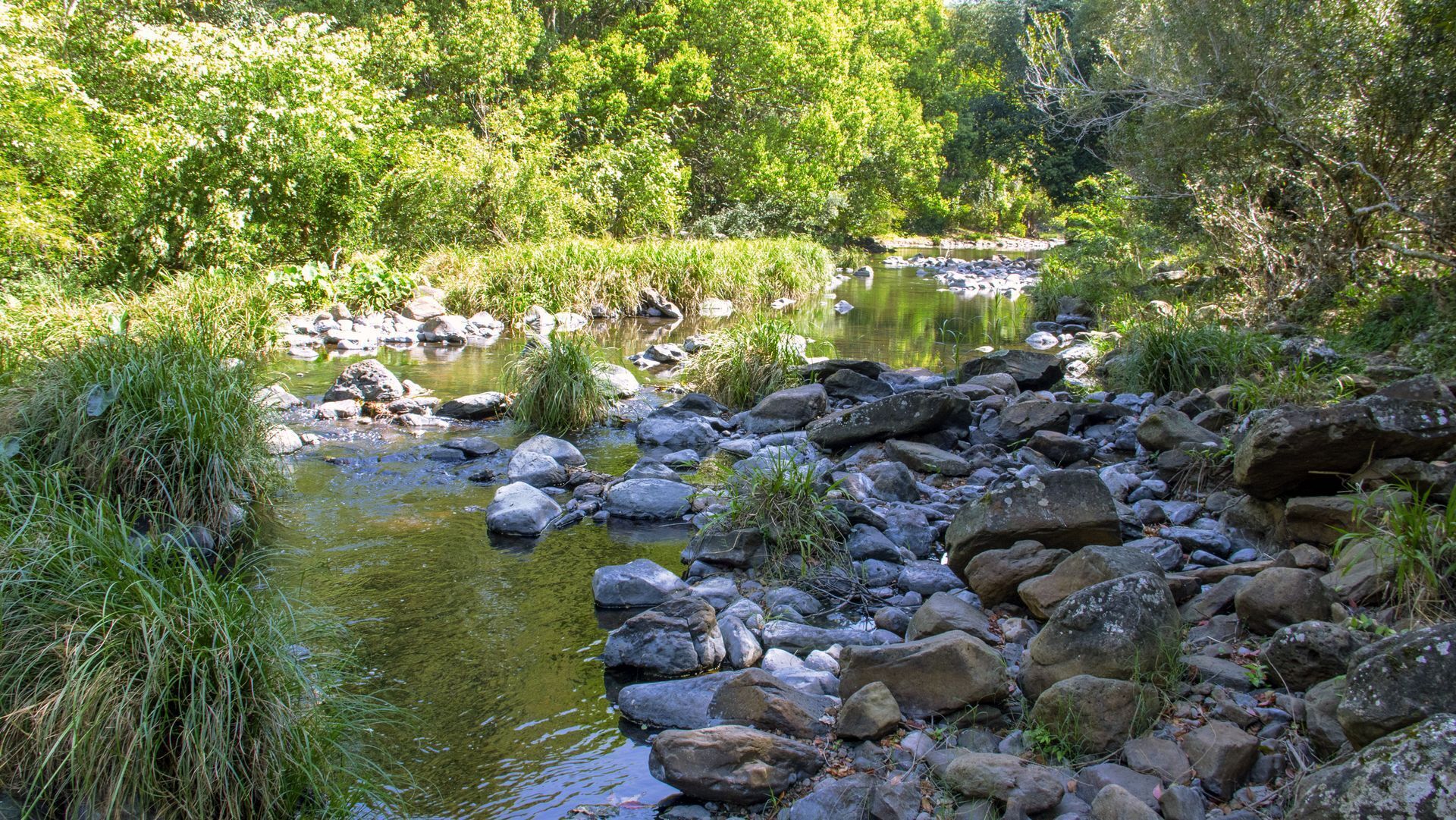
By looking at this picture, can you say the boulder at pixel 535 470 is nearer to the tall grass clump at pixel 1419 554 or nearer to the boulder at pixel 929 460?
the boulder at pixel 929 460

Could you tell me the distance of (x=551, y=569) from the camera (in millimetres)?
5926

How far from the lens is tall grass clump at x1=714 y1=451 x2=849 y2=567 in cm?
585

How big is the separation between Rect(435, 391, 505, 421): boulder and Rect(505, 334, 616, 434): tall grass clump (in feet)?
0.96

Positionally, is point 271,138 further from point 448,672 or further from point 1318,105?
point 1318,105

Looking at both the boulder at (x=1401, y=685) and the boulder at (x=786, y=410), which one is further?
the boulder at (x=786, y=410)

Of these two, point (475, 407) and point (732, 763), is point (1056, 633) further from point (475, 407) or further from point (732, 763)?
point (475, 407)

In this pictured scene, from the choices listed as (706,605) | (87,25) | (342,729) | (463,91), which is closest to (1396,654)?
(706,605)

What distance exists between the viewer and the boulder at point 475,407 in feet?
32.2

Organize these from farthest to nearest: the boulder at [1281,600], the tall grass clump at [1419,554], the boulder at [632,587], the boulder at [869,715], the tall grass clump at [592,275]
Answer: the tall grass clump at [592,275] < the boulder at [632,587] < the boulder at [1281,600] < the boulder at [869,715] < the tall grass clump at [1419,554]

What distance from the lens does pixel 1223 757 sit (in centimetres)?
327

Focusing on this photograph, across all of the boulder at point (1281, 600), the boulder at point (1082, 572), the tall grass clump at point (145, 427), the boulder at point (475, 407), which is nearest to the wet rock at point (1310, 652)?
the boulder at point (1281, 600)

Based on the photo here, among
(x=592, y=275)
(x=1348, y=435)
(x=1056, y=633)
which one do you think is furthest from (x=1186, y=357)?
(x=592, y=275)

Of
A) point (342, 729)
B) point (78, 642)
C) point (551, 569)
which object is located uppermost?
point (78, 642)

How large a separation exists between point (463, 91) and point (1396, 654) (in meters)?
26.2
